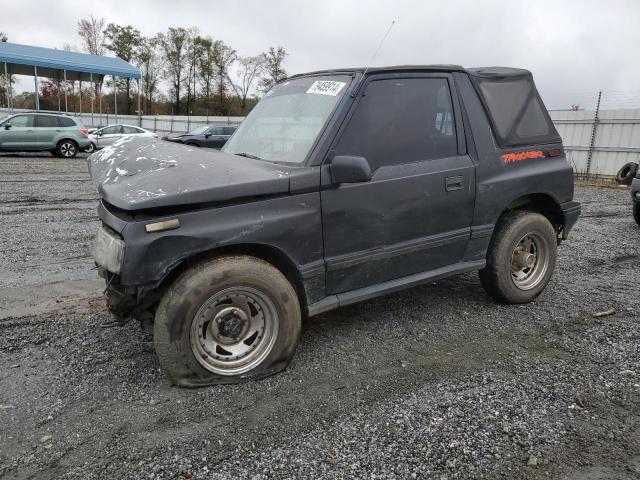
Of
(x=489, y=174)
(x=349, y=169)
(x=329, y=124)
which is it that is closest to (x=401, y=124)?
(x=329, y=124)

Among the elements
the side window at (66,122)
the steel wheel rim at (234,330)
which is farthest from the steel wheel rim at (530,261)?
the side window at (66,122)

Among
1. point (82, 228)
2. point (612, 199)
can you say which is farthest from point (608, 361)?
point (612, 199)

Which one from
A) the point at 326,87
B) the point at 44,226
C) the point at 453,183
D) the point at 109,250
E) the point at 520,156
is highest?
the point at 326,87

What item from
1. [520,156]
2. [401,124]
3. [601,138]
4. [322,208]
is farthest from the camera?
[601,138]

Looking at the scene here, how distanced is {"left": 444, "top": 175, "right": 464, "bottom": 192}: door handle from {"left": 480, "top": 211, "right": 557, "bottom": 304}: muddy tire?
2.39 ft

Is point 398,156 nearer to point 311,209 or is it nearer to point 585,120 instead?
point 311,209

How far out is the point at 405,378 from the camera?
311cm

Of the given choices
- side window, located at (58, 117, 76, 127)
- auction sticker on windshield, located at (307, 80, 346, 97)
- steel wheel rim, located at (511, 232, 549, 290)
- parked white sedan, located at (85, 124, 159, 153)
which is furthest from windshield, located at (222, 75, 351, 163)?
parked white sedan, located at (85, 124, 159, 153)

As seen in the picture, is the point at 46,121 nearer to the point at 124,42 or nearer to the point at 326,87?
the point at 326,87

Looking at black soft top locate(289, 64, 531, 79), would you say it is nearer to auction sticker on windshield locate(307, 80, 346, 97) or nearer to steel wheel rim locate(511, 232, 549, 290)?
auction sticker on windshield locate(307, 80, 346, 97)

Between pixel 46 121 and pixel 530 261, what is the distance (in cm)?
1873

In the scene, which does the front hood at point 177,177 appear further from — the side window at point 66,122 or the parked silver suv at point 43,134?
the side window at point 66,122

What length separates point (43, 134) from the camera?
17922 millimetres

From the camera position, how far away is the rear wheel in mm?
18484
